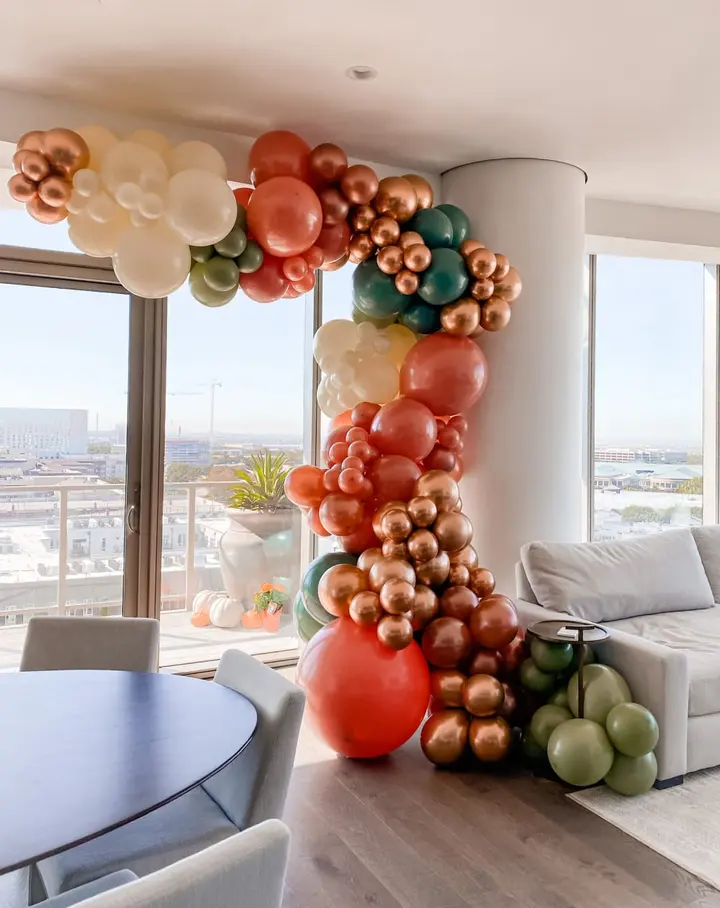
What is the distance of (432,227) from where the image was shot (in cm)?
342

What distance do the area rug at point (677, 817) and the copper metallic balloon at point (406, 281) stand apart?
7.00 feet

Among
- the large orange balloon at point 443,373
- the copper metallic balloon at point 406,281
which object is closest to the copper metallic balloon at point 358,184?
the copper metallic balloon at point 406,281

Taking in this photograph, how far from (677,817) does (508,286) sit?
2252 mm

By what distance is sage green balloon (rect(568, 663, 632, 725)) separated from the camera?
2.81 metres

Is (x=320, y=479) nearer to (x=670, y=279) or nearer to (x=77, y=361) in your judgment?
(x=77, y=361)

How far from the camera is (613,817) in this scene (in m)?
2.64

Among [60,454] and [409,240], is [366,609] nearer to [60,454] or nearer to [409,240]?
[409,240]

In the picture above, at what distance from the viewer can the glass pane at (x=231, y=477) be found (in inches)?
165

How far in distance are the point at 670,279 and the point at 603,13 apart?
3.30 meters

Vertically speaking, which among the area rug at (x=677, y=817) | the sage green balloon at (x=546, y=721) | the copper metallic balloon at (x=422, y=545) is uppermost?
the copper metallic balloon at (x=422, y=545)

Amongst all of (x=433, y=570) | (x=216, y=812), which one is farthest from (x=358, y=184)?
(x=216, y=812)

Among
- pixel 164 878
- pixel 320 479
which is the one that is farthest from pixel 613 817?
pixel 164 878

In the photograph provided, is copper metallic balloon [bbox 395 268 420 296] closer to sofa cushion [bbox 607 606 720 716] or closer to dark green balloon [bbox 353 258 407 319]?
dark green balloon [bbox 353 258 407 319]

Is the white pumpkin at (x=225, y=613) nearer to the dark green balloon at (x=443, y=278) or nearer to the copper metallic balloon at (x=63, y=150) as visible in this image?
the dark green balloon at (x=443, y=278)
